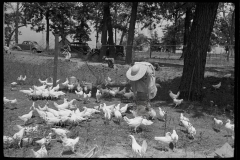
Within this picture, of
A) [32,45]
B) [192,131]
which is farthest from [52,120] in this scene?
[32,45]

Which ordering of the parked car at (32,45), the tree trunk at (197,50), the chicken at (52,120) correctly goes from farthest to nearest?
1. the parked car at (32,45)
2. the tree trunk at (197,50)
3. the chicken at (52,120)

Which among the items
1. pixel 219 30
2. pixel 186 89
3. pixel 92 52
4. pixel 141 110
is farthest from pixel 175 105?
pixel 219 30

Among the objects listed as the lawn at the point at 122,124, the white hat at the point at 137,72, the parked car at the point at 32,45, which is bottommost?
the lawn at the point at 122,124

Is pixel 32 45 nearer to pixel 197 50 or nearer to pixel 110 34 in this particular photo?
pixel 110 34

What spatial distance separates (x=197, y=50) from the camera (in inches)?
321

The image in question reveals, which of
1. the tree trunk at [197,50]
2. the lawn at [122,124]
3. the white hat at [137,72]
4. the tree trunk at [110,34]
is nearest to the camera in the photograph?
the lawn at [122,124]

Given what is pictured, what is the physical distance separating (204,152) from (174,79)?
293 inches

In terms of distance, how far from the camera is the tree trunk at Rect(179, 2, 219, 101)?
7949 mm

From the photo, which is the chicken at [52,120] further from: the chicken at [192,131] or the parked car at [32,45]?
the parked car at [32,45]

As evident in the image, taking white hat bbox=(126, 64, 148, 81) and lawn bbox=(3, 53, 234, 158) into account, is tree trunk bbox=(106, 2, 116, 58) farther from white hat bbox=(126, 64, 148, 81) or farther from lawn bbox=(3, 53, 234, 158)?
white hat bbox=(126, 64, 148, 81)

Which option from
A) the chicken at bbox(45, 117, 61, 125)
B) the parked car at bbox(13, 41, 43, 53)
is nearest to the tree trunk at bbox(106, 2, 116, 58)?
the parked car at bbox(13, 41, 43, 53)

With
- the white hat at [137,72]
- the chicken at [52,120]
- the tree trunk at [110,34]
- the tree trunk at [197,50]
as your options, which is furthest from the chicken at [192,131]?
the tree trunk at [110,34]

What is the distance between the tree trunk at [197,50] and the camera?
26.1 ft

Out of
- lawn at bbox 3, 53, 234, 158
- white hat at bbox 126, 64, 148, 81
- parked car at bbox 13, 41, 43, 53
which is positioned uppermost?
parked car at bbox 13, 41, 43, 53
